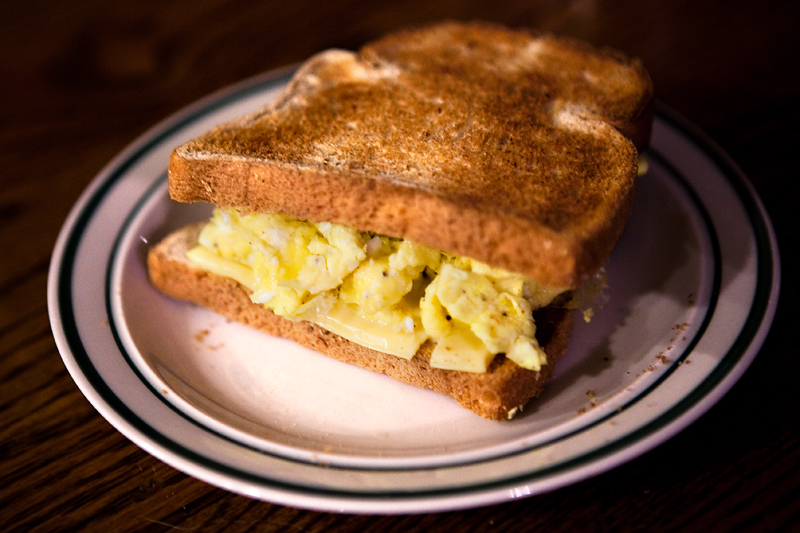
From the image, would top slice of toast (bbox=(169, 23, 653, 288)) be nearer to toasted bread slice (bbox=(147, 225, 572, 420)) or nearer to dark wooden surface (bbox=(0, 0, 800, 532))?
toasted bread slice (bbox=(147, 225, 572, 420))

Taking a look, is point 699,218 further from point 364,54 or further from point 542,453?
point 364,54

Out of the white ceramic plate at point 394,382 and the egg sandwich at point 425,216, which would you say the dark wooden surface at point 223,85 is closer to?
the white ceramic plate at point 394,382

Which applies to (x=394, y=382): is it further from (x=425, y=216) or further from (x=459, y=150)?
(x=459, y=150)

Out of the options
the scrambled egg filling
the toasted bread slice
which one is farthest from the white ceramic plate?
the scrambled egg filling

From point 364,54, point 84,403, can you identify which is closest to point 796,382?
point 364,54

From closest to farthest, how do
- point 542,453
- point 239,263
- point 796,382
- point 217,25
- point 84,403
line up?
1. point 542,453
2. point 796,382
3. point 84,403
4. point 239,263
5. point 217,25
